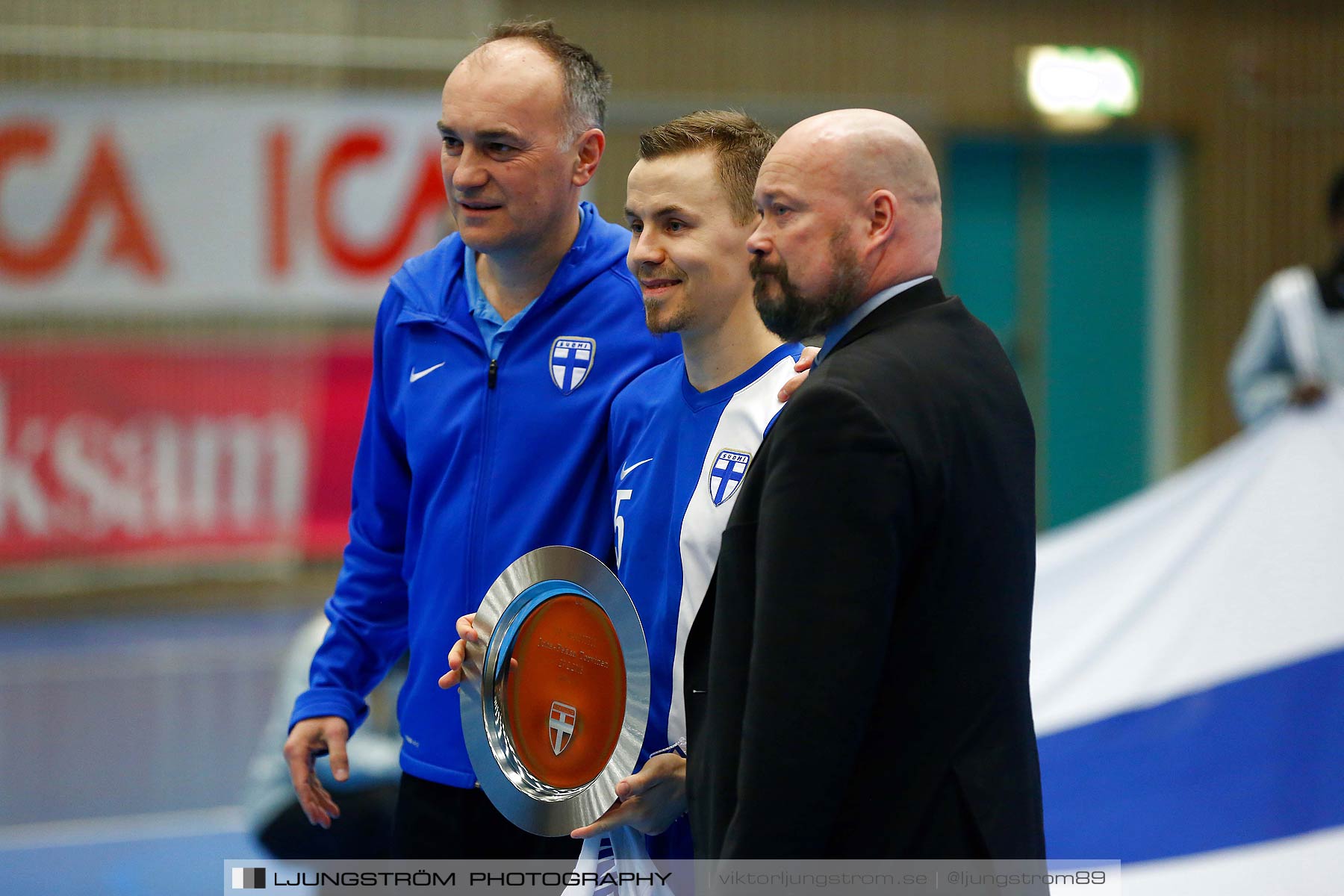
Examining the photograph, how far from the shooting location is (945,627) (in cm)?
176

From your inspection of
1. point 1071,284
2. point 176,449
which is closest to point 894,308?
point 176,449

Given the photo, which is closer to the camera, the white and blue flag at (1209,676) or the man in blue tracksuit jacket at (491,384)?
the man in blue tracksuit jacket at (491,384)

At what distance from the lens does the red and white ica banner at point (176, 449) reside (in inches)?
334

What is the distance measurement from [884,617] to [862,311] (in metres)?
0.44

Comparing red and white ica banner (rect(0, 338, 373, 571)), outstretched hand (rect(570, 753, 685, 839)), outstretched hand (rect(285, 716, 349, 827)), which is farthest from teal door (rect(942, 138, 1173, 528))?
outstretched hand (rect(570, 753, 685, 839))

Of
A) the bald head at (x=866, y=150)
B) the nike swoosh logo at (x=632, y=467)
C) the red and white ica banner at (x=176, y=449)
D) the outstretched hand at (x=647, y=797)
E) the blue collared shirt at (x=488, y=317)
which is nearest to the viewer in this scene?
the bald head at (x=866, y=150)

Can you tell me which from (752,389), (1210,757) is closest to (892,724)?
(752,389)

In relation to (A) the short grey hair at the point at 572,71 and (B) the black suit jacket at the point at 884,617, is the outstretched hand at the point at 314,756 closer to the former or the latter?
(B) the black suit jacket at the point at 884,617

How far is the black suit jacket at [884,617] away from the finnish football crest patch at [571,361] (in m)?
0.84

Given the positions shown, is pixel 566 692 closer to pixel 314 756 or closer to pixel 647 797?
pixel 647 797

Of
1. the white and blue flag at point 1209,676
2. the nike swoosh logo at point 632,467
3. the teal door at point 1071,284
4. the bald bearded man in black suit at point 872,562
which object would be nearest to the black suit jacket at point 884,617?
the bald bearded man in black suit at point 872,562

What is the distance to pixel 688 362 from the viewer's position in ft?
7.68

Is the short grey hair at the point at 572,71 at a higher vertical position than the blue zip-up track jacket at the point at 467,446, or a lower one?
higher

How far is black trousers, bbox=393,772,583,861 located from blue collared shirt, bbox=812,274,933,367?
1184mm
